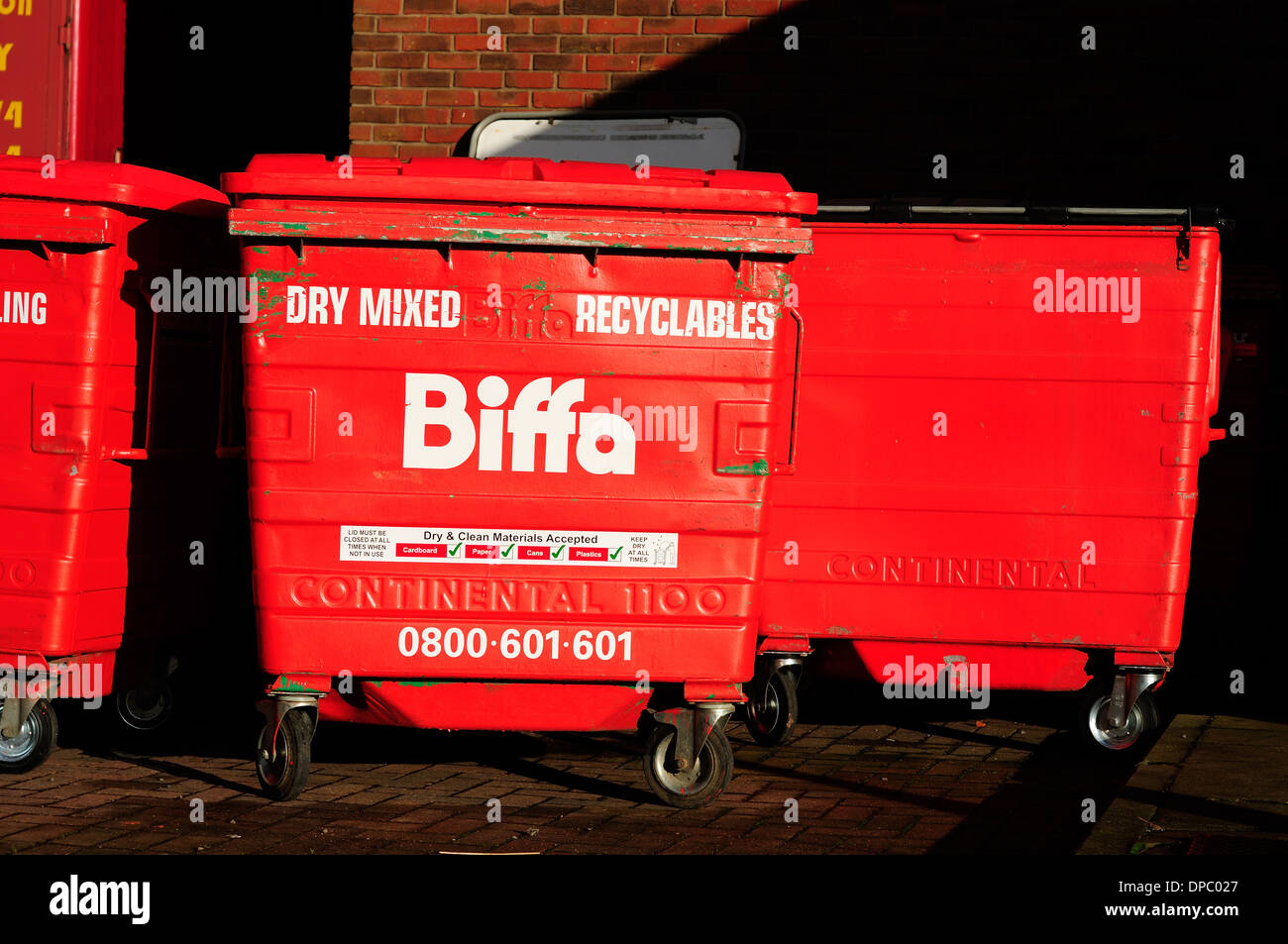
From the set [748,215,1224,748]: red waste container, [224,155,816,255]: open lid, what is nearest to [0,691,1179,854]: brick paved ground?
[748,215,1224,748]: red waste container

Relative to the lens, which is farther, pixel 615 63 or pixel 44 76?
pixel 44 76

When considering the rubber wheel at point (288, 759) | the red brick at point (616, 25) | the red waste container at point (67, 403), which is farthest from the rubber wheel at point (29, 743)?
the red brick at point (616, 25)

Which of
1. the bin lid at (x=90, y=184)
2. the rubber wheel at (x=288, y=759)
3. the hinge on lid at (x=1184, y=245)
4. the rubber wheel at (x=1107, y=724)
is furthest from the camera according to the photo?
the rubber wheel at (x=1107, y=724)

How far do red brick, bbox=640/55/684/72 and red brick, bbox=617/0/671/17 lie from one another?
202 mm

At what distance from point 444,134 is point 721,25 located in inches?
55.7

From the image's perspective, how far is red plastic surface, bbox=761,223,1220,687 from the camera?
5727mm

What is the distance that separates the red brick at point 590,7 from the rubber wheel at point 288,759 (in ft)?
13.7

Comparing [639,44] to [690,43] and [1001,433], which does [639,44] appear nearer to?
[690,43]

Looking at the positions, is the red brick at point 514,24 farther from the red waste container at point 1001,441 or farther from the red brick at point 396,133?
the red waste container at point 1001,441

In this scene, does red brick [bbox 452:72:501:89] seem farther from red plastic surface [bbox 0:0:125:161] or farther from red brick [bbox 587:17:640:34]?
red plastic surface [bbox 0:0:125:161]

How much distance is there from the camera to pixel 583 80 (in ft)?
26.0

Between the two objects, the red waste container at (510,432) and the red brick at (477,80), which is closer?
the red waste container at (510,432)

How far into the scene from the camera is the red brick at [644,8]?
7879 mm

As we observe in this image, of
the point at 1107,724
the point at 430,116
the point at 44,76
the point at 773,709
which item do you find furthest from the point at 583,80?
the point at 1107,724
